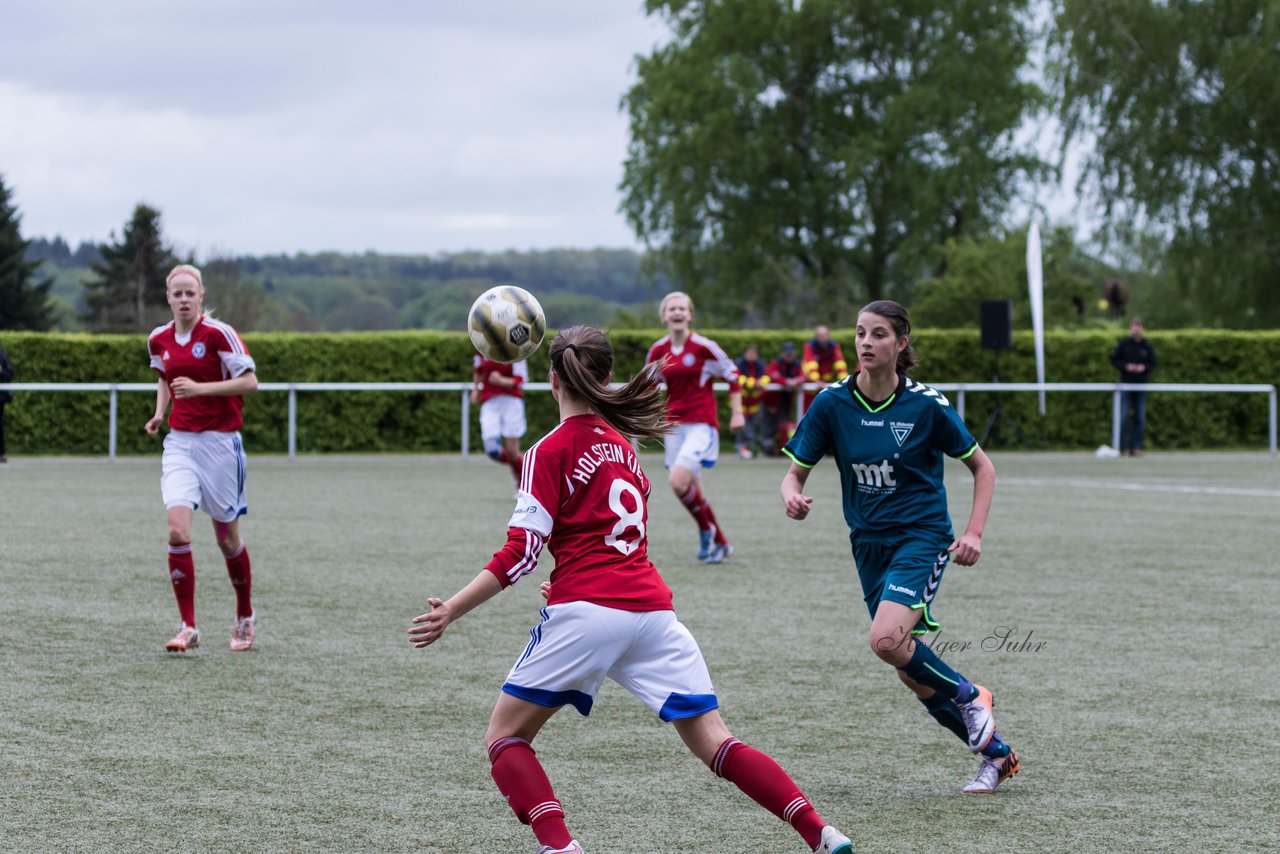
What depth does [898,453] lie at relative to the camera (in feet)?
17.2

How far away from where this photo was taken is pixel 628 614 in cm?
404

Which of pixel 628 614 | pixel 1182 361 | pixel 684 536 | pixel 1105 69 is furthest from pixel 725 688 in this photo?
pixel 1105 69

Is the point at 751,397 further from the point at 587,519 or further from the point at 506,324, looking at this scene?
the point at 587,519

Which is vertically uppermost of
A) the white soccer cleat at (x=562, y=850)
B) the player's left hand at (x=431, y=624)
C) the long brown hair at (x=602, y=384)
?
the long brown hair at (x=602, y=384)

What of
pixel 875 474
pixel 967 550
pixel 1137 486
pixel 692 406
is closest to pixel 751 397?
pixel 1137 486

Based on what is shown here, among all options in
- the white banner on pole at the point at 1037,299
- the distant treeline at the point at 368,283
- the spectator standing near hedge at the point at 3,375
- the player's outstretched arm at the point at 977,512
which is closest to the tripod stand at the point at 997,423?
the white banner on pole at the point at 1037,299

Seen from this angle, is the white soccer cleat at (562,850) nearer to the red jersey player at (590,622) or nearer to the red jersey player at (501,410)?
the red jersey player at (590,622)

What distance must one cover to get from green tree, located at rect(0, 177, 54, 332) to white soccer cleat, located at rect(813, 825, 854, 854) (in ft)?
209

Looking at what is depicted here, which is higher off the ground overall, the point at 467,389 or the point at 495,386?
the point at 495,386

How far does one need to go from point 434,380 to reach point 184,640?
18146mm

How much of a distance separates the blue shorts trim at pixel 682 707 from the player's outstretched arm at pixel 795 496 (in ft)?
3.40

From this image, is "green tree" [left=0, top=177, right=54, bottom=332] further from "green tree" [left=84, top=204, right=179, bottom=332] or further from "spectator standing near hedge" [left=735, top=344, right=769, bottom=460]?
"spectator standing near hedge" [left=735, top=344, right=769, bottom=460]

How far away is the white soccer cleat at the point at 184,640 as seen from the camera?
7570 millimetres

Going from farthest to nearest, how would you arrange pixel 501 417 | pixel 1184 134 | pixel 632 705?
1. pixel 1184 134
2. pixel 501 417
3. pixel 632 705
